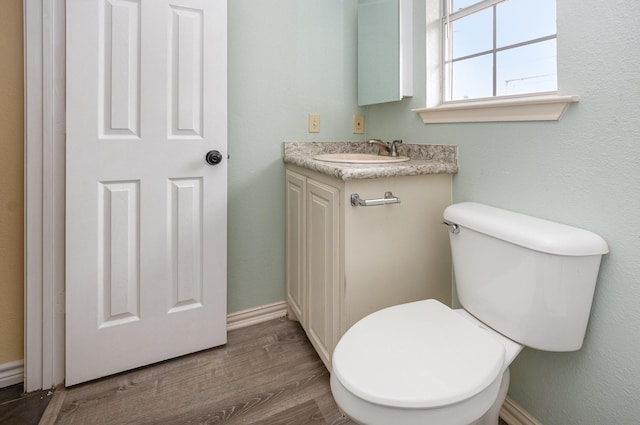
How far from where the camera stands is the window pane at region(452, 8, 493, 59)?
4.24ft

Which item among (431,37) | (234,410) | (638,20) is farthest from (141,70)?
(638,20)

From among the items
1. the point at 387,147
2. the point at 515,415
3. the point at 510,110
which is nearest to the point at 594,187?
the point at 510,110

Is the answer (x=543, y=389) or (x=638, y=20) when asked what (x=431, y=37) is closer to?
(x=638, y=20)

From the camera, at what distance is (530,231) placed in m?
0.87

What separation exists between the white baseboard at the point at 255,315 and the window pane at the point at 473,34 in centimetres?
150

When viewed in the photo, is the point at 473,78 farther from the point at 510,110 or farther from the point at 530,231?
the point at 530,231

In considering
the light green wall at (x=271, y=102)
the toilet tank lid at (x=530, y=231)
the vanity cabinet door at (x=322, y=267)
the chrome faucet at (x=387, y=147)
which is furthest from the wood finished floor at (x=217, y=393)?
the chrome faucet at (x=387, y=147)

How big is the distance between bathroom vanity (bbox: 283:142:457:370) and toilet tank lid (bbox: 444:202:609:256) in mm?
186

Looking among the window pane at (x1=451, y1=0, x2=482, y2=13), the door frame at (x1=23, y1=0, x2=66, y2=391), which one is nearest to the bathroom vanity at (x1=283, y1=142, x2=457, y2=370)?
the window pane at (x1=451, y1=0, x2=482, y2=13)

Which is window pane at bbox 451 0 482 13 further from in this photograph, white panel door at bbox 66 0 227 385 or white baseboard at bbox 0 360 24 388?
white baseboard at bbox 0 360 24 388

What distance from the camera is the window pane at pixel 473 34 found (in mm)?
1293

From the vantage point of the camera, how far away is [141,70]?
130cm

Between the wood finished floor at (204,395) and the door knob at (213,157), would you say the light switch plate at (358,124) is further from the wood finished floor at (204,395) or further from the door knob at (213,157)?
the wood finished floor at (204,395)

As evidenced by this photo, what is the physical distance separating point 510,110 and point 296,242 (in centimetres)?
103
